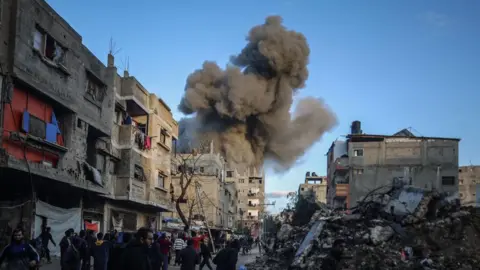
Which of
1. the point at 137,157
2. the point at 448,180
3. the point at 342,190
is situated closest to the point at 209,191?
the point at 342,190

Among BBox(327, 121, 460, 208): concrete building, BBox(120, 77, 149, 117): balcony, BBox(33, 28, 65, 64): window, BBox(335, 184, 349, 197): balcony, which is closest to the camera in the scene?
BBox(33, 28, 65, 64): window

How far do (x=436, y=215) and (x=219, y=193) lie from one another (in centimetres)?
3642

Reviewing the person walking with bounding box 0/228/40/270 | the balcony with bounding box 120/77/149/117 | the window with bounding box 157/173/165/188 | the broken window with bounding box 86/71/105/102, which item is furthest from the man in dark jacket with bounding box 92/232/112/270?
the window with bounding box 157/173/165/188

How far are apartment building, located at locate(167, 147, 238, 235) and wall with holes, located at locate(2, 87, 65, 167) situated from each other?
2765 cm

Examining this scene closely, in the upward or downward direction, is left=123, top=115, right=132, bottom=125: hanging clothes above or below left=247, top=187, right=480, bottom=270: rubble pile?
above

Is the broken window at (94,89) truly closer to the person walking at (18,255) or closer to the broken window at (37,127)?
the broken window at (37,127)

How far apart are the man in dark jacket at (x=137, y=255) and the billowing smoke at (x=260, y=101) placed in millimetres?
28789

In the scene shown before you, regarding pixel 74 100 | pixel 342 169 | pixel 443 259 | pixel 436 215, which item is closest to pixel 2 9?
pixel 74 100

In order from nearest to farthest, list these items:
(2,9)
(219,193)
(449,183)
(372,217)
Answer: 1. (2,9)
2. (372,217)
3. (449,183)
4. (219,193)

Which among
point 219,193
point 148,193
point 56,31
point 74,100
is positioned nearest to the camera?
point 56,31

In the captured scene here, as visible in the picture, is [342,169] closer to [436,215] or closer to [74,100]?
[436,215]

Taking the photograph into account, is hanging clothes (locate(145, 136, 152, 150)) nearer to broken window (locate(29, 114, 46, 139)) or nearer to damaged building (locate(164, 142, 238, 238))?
broken window (locate(29, 114, 46, 139))

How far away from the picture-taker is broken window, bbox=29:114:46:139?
1677cm

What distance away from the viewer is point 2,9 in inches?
599
